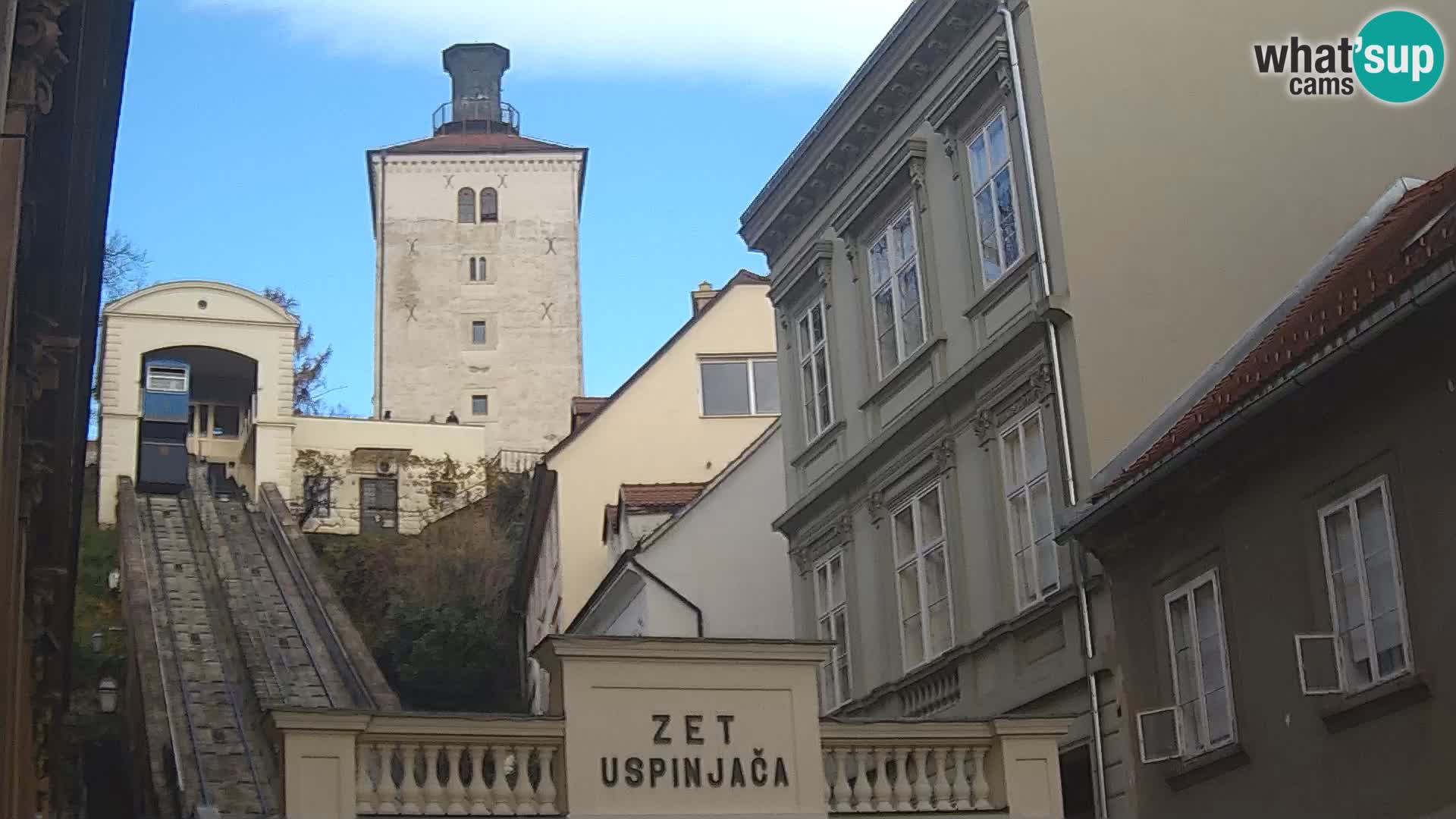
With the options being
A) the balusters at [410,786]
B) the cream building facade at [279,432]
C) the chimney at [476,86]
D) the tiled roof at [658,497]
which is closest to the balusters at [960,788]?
the balusters at [410,786]

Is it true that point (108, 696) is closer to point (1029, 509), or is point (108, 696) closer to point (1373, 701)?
point (1029, 509)

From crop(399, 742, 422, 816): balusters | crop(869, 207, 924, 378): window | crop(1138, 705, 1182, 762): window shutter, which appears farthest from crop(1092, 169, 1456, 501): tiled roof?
crop(399, 742, 422, 816): balusters

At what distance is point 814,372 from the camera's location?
26109 millimetres

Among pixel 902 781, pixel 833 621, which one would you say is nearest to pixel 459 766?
pixel 902 781

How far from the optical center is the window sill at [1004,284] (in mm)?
19906

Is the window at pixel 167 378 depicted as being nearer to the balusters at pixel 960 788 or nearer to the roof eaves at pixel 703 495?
the roof eaves at pixel 703 495

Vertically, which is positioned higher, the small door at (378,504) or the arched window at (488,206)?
the arched window at (488,206)

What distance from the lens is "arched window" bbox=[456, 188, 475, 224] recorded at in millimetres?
83062

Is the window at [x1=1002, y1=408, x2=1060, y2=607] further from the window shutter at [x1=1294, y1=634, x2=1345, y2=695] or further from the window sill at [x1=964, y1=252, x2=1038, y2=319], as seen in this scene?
the window shutter at [x1=1294, y1=634, x2=1345, y2=695]

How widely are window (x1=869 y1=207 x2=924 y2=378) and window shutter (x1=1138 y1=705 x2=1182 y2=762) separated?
634 centimetres

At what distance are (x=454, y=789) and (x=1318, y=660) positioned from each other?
6310 millimetres

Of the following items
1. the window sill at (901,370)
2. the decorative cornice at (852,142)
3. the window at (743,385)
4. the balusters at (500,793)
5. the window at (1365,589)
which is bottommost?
the balusters at (500,793)

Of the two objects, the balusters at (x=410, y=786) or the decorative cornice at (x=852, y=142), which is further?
the decorative cornice at (x=852, y=142)

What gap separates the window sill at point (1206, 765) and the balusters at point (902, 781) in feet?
8.56
